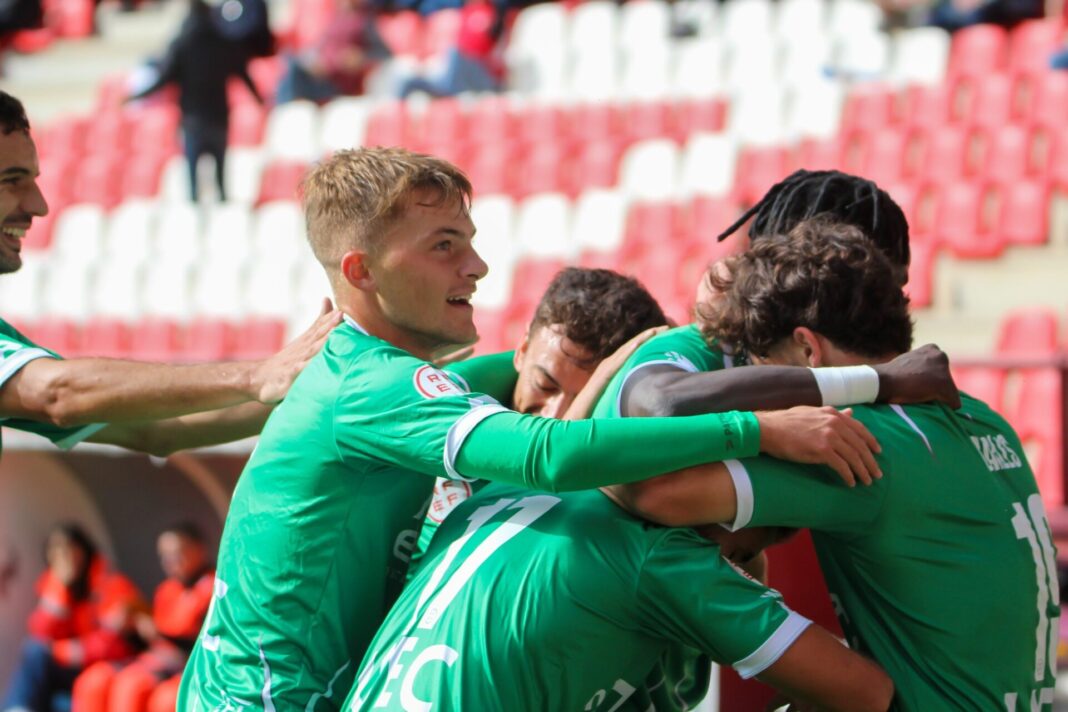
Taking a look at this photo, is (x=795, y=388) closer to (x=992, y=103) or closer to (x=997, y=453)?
(x=997, y=453)

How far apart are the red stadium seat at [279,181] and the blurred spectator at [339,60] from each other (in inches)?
45.1

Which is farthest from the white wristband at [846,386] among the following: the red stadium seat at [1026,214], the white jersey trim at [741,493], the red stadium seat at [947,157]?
the red stadium seat at [947,157]

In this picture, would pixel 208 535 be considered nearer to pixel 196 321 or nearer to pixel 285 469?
pixel 196 321

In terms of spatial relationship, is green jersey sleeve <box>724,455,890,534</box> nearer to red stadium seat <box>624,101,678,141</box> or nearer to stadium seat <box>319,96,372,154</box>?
red stadium seat <box>624,101,678,141</box>

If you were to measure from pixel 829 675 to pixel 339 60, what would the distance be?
42.3 feet

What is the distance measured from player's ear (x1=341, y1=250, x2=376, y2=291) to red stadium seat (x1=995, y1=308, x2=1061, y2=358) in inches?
254

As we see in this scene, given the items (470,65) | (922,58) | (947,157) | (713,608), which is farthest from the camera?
(470,65)

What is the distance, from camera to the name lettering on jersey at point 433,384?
7.47 ft

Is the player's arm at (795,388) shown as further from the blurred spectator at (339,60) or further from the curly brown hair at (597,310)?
the blurred spectator at (339,60)

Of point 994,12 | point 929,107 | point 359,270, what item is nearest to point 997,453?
point 359,270

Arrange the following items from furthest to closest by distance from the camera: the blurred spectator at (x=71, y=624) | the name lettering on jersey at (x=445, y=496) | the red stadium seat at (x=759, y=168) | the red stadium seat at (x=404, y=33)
Answer: the red stadium seat at (x=404, y=33) < the red stadium seat at (x=759, y=168) < the blurred spectator at (x=71, y=624) < the name lettering on jersey at (x=445, y=496)

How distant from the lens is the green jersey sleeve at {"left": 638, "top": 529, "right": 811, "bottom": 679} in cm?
214

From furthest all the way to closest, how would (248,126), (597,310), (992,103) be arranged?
(248,126) → (992,103) → (597,310)

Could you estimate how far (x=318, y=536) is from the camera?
2.38 m
